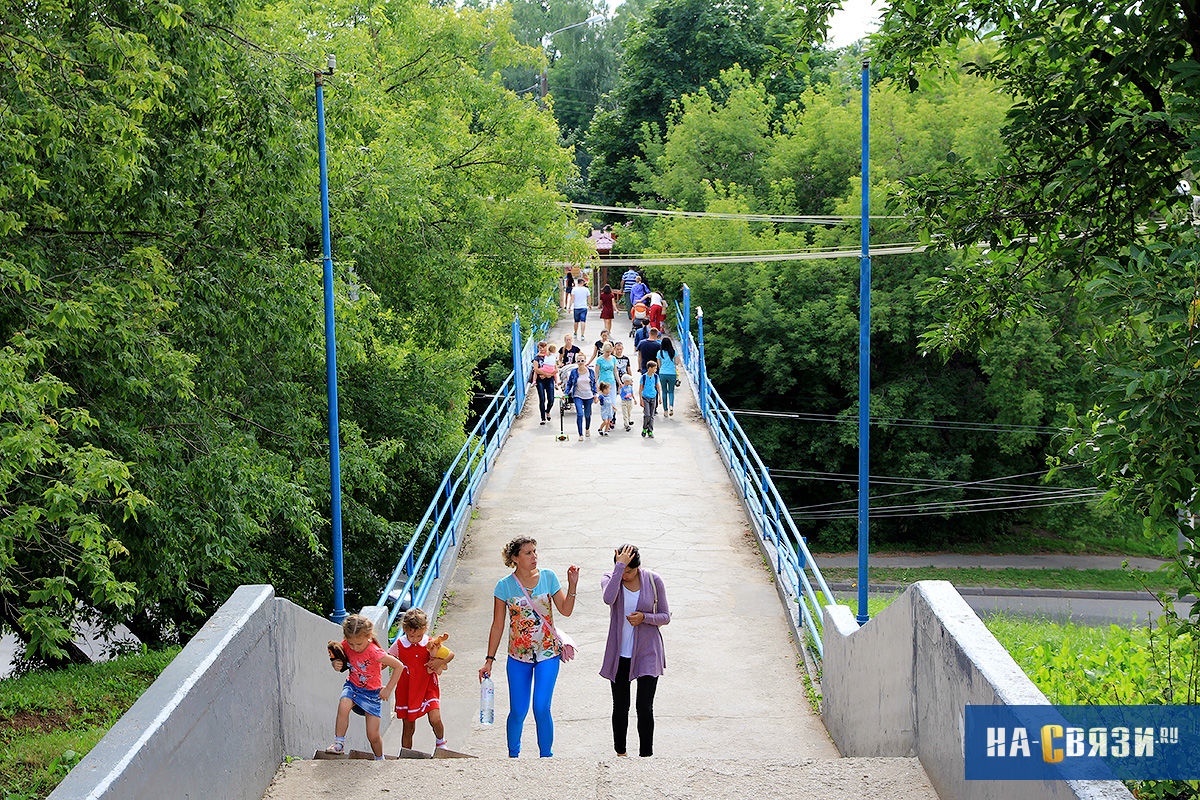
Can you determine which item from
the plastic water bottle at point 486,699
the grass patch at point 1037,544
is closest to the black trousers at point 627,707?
the plastic water bottle at point 486,699

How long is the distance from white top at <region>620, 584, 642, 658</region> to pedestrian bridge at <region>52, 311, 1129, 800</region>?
101 cm

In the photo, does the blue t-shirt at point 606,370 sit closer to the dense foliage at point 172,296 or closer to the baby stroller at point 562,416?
the baby stroller at point 562,416

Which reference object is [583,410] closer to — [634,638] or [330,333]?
[330,333]

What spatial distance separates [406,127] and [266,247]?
18.3ft

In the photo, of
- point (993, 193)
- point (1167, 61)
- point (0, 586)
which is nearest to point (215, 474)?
point (0, 586)

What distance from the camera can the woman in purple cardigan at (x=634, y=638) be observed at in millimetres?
7484

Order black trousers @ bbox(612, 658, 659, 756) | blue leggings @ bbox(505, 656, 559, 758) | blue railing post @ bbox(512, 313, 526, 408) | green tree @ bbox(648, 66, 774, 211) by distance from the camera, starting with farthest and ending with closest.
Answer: green tree @ bbox(648, 66, 774, 211), blue railing post @ bbox(512, 313, 526, 408), black trousers @ bbox(612, 658, 659, 756), blue leggings @ bbox(505, 656, 559, 758)

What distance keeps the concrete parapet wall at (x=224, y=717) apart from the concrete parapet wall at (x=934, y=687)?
3.09 m

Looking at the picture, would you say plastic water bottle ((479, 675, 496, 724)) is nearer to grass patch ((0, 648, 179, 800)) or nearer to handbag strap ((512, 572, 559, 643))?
handbag strap ((512, 572, 559, 643))

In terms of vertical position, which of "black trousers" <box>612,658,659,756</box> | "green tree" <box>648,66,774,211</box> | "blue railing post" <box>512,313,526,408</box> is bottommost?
"black trousers" <box>612,658,659,756</box>

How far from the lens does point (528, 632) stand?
704 centimetres

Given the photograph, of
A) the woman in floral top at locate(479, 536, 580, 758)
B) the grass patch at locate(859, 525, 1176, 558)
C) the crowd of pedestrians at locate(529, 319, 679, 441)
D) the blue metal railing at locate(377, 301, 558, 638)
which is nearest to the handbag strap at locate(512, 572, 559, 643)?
the woman in floral top at locate(479, 536, 580, 758)

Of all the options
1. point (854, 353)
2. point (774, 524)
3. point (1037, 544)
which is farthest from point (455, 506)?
point (1037, 544)

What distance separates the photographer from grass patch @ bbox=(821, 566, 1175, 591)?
111 feet
